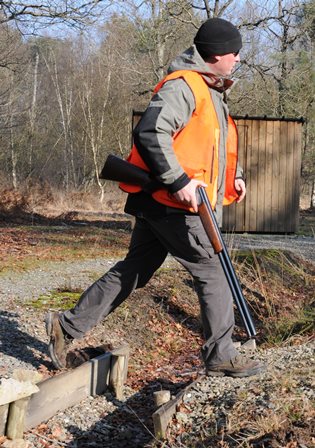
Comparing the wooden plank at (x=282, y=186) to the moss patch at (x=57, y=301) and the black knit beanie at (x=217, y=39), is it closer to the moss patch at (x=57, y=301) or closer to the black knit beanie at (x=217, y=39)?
the moss patch at (x=57, y=301)

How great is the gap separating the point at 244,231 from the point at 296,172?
7.13 feet

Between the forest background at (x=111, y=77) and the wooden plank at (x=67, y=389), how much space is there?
10.8 metres

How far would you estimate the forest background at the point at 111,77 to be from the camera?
64.8ft

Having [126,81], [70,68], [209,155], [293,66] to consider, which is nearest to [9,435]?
[209,155]

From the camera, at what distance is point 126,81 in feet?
77.8

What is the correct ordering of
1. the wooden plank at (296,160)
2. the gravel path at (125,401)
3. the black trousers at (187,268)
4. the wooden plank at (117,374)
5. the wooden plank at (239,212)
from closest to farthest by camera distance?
the gravel path at (125,401)
the black trousers at (187,268)
the wooden plank at (117,374)
the wooden plank at (239,212)
the wooden plank at (296,160)

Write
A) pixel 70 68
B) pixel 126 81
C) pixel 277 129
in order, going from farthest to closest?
pixel 70 68 → pixel 126 81 → pixel 277 129

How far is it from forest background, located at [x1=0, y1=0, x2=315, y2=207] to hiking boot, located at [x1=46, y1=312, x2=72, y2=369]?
10641 mm

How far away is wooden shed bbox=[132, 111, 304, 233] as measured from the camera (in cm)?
1922

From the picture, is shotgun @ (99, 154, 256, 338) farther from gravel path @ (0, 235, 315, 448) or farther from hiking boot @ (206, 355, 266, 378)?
gravel path @ (0, 235, 315, 448)

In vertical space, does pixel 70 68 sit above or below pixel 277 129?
above

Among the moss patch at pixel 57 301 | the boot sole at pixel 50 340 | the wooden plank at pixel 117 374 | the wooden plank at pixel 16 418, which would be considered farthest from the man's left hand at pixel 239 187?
the moss patch at pixel 57 301

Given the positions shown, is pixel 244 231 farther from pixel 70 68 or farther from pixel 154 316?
pixel 70 68

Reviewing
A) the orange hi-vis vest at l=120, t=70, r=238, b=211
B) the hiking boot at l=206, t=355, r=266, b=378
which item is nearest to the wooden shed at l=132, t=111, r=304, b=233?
the hiking boot at l=206, t=355, r=266, b=378
